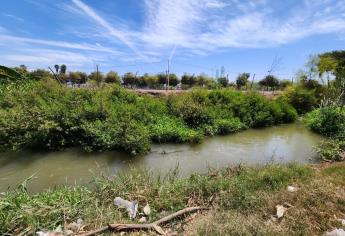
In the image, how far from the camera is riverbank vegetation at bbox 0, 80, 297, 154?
337 inches

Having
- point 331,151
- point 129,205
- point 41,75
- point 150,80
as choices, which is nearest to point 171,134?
point 331,151

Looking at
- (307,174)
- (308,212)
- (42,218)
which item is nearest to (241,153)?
(307,174)

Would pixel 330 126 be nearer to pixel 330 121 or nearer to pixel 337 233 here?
pixel 330 121

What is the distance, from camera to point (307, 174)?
5.33 m

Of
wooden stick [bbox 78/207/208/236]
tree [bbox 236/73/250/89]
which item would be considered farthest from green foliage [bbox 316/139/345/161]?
tree [bbox 236/73/250/89]

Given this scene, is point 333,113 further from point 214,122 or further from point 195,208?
point 195,208

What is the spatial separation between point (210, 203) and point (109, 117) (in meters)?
5.69

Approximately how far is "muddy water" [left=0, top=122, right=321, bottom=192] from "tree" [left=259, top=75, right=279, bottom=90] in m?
21.3

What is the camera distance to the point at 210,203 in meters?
4.36

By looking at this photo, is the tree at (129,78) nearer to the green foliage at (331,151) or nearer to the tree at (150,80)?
the tree at (150,80)

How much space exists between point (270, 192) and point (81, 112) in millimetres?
6441

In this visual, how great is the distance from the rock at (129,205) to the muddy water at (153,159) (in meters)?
1.45

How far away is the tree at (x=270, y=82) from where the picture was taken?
31547mm

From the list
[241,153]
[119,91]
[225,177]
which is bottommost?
[241,153]
